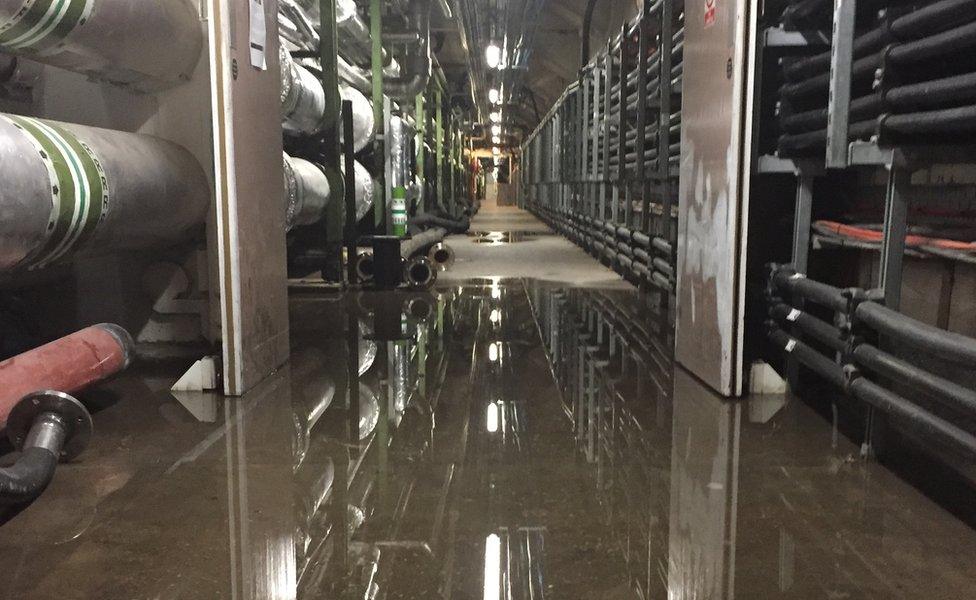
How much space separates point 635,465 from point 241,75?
178cm

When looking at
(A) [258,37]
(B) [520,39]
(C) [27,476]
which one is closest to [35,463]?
(C) [27,476]

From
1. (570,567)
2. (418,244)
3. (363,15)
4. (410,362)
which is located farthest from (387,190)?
(570,567)

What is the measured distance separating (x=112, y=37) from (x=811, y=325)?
7.72 ft

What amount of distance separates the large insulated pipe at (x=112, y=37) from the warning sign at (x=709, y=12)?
6.07 feet

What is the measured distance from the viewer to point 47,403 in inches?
74.2

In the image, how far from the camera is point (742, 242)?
8.17ft

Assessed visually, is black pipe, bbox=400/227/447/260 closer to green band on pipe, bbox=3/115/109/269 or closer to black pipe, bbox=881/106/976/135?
green band on pipe, bbox=3/115/109/269

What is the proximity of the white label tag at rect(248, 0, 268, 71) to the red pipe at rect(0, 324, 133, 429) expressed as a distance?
1.04m

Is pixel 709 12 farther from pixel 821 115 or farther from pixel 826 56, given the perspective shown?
pixel 821 115

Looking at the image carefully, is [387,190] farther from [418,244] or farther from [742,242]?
[742,242]

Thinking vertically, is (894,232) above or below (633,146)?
below

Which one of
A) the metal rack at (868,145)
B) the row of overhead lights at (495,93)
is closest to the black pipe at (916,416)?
the metal rack at (868,145)

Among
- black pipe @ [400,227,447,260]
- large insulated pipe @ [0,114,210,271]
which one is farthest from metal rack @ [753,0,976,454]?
black pipe @ [400,227,447,260]

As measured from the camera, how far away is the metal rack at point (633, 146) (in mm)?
4090
